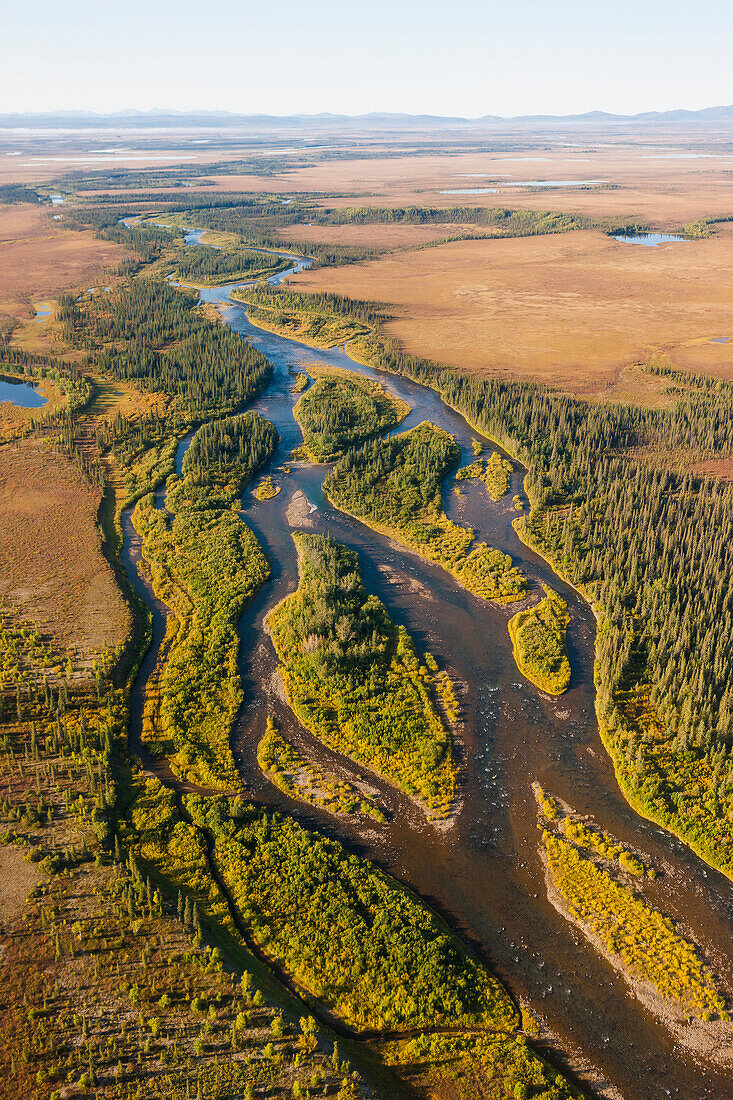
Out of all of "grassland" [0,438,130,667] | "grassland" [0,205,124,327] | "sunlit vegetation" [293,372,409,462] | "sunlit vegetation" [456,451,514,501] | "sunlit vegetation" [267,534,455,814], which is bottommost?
"sunlit vegetation" [267,534,455,814]

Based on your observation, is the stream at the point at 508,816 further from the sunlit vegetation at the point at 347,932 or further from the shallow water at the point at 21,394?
the shallow water at the point at 21,394

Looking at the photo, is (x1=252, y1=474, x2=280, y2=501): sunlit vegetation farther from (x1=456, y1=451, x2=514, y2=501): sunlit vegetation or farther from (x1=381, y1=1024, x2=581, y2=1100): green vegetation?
(x1=381, y1=1024, x2=581, y2=1100): green vegetation

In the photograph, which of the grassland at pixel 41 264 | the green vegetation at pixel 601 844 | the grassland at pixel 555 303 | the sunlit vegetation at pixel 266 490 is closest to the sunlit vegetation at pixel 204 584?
the sunlit vegetation at pixel 266 490

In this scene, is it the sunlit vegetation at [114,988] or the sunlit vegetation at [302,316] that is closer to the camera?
the sunlit vegetation at [114,988]

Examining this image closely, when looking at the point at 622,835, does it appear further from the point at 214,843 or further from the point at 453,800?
the point at 214,843

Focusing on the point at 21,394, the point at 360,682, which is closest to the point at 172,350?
the point at 21,394

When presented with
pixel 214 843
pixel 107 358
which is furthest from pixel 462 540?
pixel 107 358

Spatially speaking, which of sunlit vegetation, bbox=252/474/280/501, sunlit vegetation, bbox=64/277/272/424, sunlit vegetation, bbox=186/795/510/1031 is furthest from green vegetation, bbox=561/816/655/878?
sunlit vegetation, bbox=64/277/272/424
